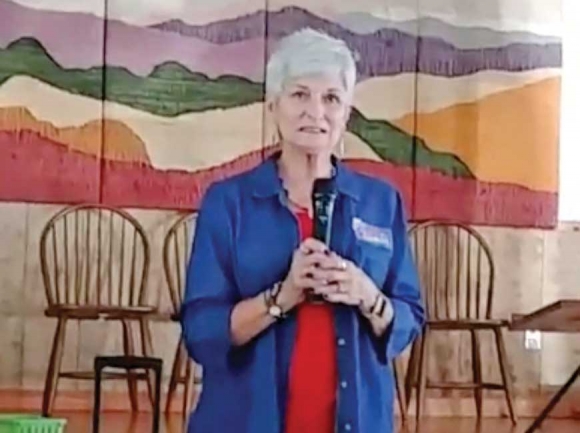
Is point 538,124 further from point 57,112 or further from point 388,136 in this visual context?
point 57,112

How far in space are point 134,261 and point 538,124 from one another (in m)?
1.95

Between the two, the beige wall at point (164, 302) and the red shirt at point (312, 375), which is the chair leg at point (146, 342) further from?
the red shirt at point (312, 375)

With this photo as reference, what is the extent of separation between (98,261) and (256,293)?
12.8ft

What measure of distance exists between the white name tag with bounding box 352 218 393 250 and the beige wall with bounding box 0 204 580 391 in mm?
3921

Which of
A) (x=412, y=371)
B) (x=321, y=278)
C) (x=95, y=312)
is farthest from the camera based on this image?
(x=412, y=371)

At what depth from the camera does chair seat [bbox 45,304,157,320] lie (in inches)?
202

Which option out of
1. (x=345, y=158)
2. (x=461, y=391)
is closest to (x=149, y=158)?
(x=345, y=158)

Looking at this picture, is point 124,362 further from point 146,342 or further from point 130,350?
point 130,350

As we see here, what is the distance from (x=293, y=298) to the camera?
187cm

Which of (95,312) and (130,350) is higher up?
(95,312)

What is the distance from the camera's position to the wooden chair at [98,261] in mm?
5574

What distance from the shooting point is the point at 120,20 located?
583cm

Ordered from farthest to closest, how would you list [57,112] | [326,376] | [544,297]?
[544,297] < [57,112] < [326,376]

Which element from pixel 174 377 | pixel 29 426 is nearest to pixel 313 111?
pixel 29 426
